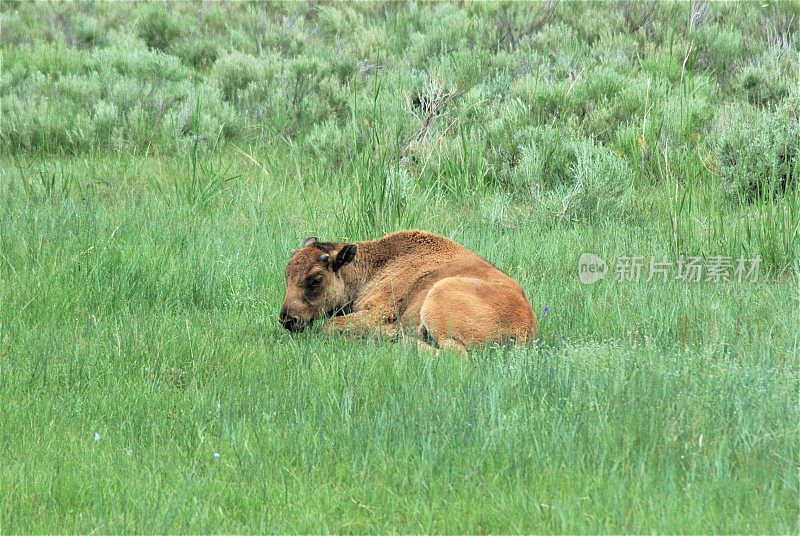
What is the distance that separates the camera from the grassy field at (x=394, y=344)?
3092mm

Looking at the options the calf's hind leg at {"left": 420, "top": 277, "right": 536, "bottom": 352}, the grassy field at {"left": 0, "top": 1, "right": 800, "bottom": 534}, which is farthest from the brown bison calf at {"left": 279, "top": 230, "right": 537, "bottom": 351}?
the grassy field at {"left": 0, "top": 1, "right": 800, "bottom": 534}

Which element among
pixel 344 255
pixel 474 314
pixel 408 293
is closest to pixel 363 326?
pixel 408 293

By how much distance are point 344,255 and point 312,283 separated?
35 centimetres

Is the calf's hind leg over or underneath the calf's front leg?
over

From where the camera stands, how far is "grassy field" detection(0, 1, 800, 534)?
309cm

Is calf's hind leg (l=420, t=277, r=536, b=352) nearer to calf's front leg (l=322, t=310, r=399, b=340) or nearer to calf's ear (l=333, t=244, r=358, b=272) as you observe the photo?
calf's front leg (l=322, t=310, r=399, b=340)

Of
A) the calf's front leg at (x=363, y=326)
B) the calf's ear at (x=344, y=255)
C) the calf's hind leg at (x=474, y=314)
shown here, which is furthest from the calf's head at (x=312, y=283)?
the calf's hind leg at (x=474, y=314)

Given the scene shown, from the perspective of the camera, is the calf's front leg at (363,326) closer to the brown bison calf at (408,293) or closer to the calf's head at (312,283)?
the brown bison calf at (408,293)

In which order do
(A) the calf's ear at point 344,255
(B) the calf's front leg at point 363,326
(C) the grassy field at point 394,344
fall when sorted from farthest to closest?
(A) the calf's ear at point 344,255
(B) the calf's front leg at point 363,326
(C) the grassy field at point 394,344

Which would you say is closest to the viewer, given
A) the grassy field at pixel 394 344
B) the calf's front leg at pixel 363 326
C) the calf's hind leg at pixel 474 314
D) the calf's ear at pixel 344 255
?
the grassy field at pixel 394 344

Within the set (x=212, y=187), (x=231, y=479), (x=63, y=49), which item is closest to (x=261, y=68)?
(x=63, y=49)

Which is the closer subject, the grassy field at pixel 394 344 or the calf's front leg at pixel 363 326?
the grassy field at pixel 394 344

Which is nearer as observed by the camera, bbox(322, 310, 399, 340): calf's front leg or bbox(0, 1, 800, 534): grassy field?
bbox(0, 1, 800, 534): grassy field

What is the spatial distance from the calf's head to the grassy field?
0.72 ft
